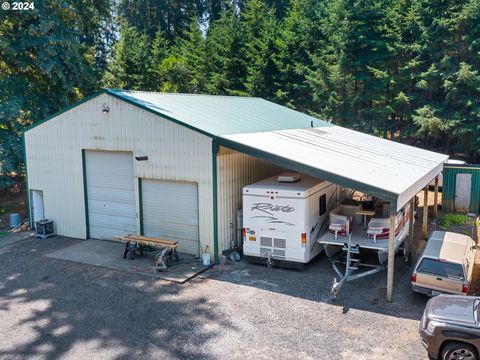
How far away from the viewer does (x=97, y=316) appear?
9617mm

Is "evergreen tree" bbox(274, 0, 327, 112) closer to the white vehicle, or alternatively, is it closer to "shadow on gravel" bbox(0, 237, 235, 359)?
the white vehicle

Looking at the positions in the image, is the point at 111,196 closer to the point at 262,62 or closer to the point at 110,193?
the point at 110,193

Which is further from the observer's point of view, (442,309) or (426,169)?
(426,169)

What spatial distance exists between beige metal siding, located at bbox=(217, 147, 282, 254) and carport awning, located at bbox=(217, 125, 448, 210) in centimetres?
77

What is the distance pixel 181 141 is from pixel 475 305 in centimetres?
876

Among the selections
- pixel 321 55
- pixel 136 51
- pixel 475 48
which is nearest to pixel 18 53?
pixel 136 51

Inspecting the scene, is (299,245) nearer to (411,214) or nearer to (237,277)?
(237,277)

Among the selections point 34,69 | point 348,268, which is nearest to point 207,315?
point 348,268

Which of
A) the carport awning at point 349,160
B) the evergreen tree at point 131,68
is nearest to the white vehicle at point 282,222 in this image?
the carport awning at point 349,160

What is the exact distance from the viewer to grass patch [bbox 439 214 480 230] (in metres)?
17.7

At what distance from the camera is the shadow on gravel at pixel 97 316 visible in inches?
327

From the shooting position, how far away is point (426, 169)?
14.0m

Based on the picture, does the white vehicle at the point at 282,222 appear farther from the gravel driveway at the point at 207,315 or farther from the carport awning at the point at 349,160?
the carport awning at the point at 349,160

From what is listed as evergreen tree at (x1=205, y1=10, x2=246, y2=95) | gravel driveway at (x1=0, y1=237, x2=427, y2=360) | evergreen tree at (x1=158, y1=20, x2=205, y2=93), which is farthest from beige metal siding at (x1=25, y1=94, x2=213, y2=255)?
Answer: evergreen tree at (x1=158, y1=20, x2=205, y2=93)
